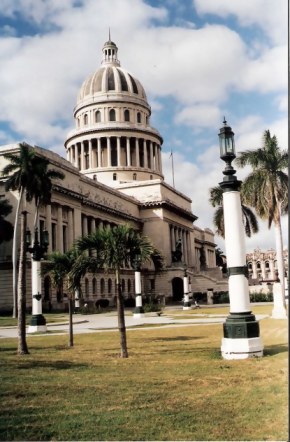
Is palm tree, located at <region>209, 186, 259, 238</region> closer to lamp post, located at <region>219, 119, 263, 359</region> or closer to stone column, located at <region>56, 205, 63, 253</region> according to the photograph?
stone column, located at <region>56, 205, 63, 253</region>

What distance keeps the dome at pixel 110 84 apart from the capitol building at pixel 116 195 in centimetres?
20

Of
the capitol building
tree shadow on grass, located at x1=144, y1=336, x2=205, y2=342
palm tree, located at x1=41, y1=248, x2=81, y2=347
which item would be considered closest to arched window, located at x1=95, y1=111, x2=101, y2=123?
the capitol building

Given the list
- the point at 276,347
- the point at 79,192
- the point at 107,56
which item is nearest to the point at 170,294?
the point at 79,192

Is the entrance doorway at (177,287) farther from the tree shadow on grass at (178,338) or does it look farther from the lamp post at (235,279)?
the lamp post at (235,279)

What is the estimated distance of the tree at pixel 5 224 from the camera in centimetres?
5203

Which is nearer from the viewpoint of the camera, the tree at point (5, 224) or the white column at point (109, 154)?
the tree at point (5, 224)

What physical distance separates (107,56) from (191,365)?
341 feet

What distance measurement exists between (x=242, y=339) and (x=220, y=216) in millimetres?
39742

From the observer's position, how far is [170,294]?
85062 millimetres

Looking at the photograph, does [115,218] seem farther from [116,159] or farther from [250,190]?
[250,190]

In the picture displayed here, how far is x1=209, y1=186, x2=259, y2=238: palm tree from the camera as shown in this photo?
49281mm

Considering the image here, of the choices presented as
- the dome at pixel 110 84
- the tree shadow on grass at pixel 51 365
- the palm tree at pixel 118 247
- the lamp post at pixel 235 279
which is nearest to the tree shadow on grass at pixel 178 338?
the palm tree at pixel 118 247

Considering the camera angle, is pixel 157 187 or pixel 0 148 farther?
pixel 157 187

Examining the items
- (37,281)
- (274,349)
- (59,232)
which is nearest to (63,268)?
(37,281)
